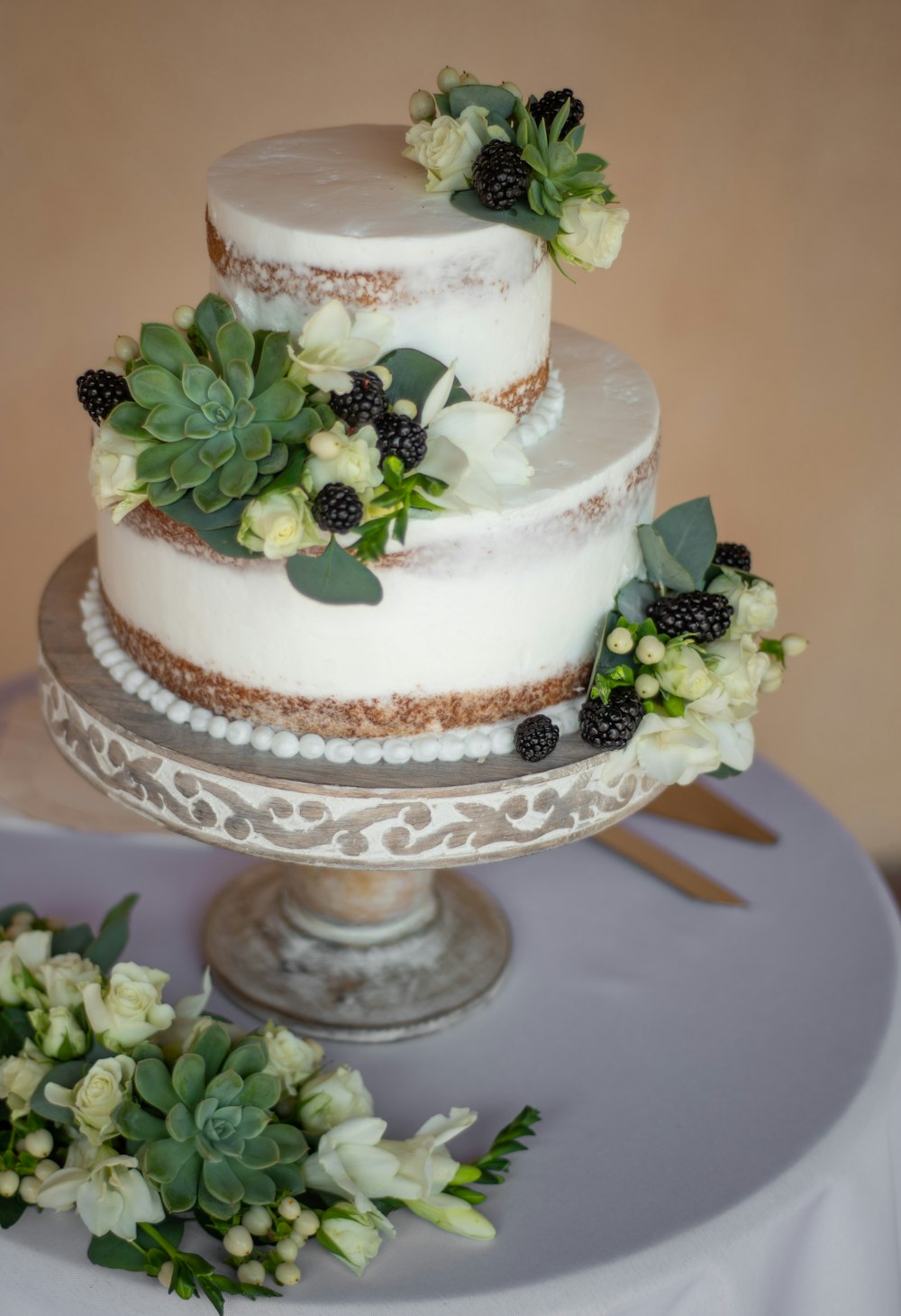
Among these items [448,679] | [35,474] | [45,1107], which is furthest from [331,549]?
[35,474]

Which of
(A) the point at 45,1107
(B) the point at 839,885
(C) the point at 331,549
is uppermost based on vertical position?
(C) the point at 331,549

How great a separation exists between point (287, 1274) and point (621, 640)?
638mm

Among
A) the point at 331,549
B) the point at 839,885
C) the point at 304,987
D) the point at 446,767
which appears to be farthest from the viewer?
the point at 839,885

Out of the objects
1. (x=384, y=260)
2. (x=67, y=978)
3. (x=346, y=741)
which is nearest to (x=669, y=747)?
(x=346, y=741)

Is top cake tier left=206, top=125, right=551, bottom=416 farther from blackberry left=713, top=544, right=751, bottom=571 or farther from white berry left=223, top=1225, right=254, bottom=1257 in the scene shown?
white berry left=223, top=1225, right=254, bottom=1257

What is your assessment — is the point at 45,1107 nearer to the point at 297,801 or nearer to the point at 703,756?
the point at 297,801

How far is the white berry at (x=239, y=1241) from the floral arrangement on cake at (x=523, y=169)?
2.99 feet

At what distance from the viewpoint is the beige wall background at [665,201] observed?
2219mm

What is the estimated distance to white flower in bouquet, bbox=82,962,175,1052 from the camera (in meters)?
1.30

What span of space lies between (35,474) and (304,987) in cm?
141

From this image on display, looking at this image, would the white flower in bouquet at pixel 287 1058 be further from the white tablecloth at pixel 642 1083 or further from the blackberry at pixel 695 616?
the blackberry at pixel 695 616

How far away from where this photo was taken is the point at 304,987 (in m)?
1.64

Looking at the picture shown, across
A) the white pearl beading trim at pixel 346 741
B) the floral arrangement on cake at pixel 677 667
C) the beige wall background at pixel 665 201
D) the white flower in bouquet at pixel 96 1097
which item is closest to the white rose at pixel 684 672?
the floral arrangement on cake at pixel 677 667

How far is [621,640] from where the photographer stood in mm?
1318
